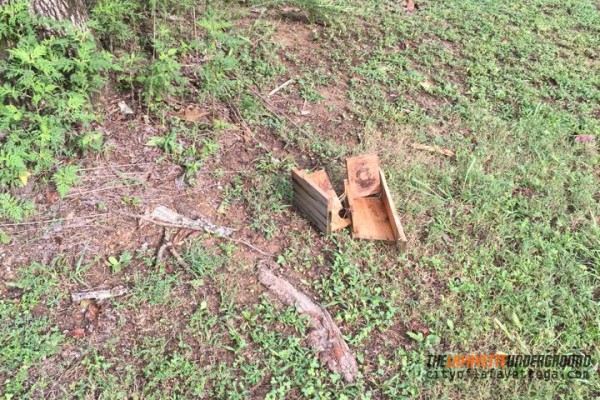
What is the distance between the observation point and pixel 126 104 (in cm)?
348

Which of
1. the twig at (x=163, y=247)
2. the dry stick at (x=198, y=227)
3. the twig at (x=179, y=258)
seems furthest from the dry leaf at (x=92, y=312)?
the dry stick at (x=198, y=227)

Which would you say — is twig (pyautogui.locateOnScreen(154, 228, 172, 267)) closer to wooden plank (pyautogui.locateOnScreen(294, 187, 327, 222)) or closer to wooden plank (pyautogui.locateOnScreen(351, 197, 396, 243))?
wooden plank (pyautogui.locateOnScreen(294, 187, 327, 222))

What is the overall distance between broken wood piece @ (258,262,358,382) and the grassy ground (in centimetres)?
5

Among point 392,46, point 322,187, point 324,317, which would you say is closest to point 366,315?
point 324,317

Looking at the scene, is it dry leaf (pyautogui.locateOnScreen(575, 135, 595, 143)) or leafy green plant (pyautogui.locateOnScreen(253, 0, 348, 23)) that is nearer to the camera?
dry leaf (pyautogui.locateOnScreen(575, 135, 595, 143))

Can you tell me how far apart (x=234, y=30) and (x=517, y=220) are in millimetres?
2969

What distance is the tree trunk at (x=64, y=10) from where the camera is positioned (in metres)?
2.97

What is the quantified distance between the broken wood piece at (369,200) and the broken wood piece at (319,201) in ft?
0.29

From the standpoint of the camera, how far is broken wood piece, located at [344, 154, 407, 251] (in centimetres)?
296

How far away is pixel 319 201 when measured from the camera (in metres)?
2.82

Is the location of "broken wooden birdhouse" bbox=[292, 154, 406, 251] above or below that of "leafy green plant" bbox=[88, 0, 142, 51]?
below

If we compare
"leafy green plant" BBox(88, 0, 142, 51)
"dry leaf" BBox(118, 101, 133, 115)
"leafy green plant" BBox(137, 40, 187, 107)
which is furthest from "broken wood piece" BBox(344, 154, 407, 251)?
"leafy green plant" BBox(88, 0, 142, 51)

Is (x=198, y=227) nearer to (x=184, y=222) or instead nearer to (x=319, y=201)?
(x=184, y=222)

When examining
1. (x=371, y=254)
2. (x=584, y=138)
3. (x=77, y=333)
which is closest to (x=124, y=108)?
(x=77, y=333)
